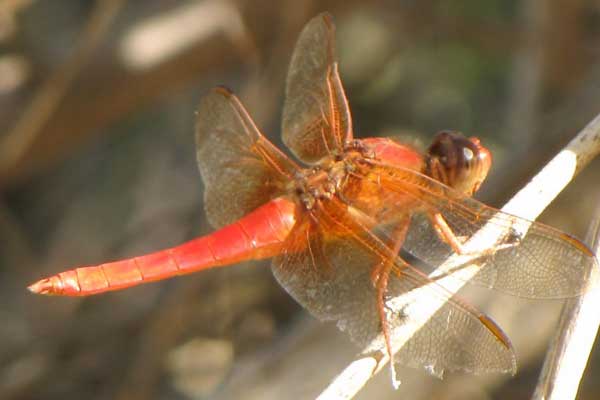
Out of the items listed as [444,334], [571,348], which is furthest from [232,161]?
[571,348]

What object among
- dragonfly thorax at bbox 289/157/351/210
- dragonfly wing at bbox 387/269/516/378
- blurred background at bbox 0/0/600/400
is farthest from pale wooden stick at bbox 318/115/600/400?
blurred background at bbox 0/0/600/400

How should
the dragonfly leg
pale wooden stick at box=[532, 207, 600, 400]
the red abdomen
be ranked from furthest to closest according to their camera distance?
the red abdomen, the dragonfly leg, pale wooden stick at box=[532, 207, 600, 400]

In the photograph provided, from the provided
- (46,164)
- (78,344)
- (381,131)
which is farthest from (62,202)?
(381,131)

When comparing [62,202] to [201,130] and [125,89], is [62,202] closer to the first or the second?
[125,89]

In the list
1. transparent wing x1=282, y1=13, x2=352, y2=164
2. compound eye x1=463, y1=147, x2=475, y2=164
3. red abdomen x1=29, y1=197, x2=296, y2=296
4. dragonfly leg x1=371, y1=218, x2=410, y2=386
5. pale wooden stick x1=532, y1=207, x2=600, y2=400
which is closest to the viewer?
pale wooden stick x1=532, y1=207, x2=600, y2=400

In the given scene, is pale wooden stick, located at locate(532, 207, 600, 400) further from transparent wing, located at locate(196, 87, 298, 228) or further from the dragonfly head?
transparent wing, located at locate(196, 87, 298, 228)

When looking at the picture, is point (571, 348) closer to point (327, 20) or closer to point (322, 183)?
point (322, 183)
